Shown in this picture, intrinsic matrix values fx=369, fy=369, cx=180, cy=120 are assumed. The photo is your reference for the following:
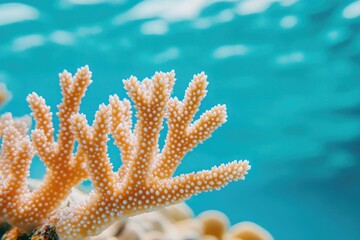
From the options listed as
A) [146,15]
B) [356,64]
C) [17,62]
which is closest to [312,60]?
[356,64]


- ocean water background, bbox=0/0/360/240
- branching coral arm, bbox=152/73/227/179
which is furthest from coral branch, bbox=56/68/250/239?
ocean water background, bbox=0/0/360/240

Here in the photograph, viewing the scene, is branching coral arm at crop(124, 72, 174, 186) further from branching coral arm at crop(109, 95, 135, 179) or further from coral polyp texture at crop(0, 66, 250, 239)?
branching coral arm at crop(109, 95, 135, 179)

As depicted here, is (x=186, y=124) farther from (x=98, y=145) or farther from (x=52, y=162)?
(x=52, y=162)

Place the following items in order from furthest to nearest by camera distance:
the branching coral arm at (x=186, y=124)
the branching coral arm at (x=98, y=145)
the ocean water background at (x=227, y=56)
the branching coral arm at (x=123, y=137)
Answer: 1. the ocean water background at (x=227, y=56)
2. the branching coral arm at (x=123, y=137)
3. the branching coral arm at (x=186, y=124)
4. the branching coral arm at (x=98, y=145)

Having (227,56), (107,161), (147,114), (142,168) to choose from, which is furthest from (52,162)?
(227,56)

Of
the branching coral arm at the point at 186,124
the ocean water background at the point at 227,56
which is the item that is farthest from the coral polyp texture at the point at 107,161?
the ocean water background at the point at 227,56

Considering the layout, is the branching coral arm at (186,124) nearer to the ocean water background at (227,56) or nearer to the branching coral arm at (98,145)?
the branching coral arm at (98,145)
